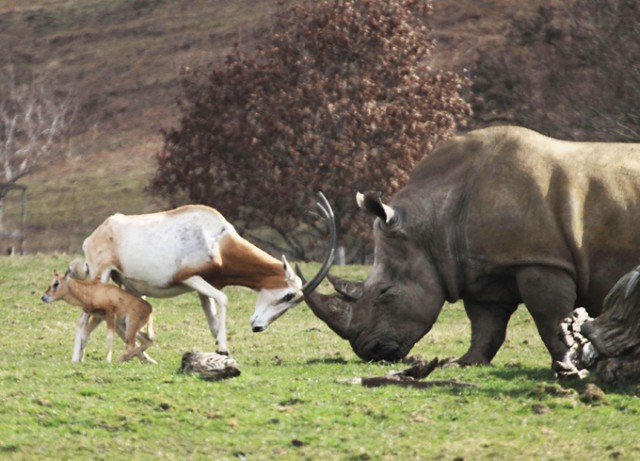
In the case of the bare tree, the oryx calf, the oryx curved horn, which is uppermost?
the oryx curved horn

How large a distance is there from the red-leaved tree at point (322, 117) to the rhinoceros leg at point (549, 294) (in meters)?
22.1

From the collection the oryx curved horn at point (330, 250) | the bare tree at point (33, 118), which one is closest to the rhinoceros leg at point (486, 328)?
the oryx curved horn at point (330, 250)

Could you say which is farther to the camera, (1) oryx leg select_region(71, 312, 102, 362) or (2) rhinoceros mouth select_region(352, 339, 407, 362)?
(1) oryx leg select_region(71, 312, 102, 362)

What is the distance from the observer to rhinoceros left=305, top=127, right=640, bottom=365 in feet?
48.5

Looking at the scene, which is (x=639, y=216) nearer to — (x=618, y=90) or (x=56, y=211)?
(x=618, y=90)

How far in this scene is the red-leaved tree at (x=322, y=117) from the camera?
1490 inches

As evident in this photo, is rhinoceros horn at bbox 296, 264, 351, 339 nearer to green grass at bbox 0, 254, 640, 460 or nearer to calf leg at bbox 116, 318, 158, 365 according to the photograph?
green grass at bbox 0, 254, 640, 460

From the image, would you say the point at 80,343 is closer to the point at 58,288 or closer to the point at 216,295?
the point at 58,288

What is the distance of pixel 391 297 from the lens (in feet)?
51.5

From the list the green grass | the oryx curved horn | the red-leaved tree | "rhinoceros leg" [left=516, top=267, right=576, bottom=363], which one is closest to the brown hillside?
the red-leaved tree

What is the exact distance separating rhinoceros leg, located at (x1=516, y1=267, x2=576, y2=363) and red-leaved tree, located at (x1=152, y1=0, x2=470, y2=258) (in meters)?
22.1

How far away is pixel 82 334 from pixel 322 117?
22.0 m

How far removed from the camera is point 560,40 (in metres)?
47.1

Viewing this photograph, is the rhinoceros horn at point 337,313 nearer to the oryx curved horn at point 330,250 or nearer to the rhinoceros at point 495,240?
the rhinoceros at point 495,240
